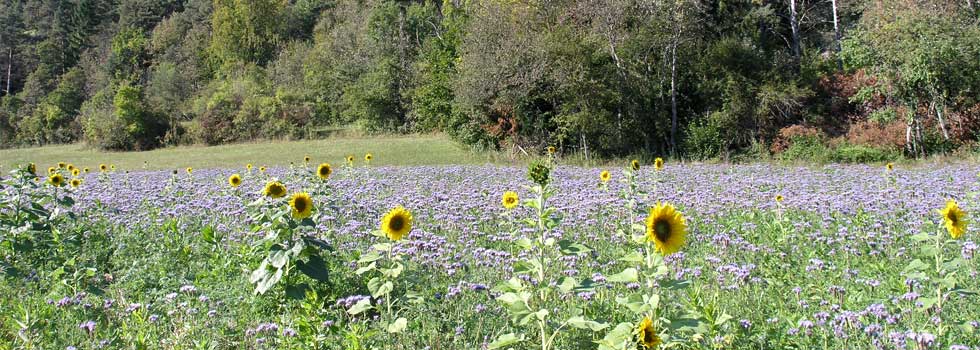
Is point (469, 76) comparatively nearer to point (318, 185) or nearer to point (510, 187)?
A: point (510, 187)

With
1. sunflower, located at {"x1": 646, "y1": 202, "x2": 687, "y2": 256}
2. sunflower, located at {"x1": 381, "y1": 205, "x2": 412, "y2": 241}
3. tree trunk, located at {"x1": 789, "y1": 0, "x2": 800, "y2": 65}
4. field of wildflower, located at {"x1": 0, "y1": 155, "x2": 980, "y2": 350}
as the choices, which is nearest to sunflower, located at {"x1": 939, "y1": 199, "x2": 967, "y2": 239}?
field of wildflower, located at {"x1": 0, "y1": 155, "x2": 980, "y2": 350}

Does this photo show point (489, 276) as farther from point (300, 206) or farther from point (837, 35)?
point (837, 35)

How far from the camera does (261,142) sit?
3309cm

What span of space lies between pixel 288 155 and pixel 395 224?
77.6ft

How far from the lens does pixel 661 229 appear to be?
2.12 metres

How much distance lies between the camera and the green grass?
2112 cm

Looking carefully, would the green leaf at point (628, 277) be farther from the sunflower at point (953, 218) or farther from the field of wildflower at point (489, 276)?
the sunflower at point (953, 218)

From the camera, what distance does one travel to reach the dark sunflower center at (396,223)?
2.92 metres

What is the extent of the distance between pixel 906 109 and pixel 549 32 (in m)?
10.5

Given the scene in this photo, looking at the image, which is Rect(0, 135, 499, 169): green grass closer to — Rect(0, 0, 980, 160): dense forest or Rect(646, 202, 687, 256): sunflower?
Rect(0, 0, 980, 160): dense forest

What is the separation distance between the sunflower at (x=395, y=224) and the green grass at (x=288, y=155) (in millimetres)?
15674

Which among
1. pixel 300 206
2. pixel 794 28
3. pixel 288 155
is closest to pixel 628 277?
pixel 300 206

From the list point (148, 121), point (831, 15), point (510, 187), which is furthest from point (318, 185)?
point (148, 121)

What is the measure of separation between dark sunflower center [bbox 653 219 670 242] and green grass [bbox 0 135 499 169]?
54.3 feet
